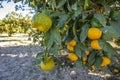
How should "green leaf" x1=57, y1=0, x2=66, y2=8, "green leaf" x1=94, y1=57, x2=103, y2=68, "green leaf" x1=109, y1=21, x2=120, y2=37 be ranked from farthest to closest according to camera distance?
"green leaf" x1=94, y1=57, x2=103, y2=68 < "green leaf" x1=57, y1=0, x2=66, y2=8 < "green leaf" x1=109, y1=21, x2=120, y2=37

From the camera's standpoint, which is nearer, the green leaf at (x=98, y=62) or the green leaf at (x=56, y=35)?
the green leaf at (x=56, y=35)

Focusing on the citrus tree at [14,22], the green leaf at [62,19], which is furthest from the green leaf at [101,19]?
the citrus tree at [14,22]

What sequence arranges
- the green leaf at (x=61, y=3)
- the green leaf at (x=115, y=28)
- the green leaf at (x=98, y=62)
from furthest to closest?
the green leaf at (x=98, y=62), the green leaf at (x=61, y=3), the green leaf at (x=115, y=28)

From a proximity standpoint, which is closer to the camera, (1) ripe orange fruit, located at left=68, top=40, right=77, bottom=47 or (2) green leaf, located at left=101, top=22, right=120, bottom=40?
(2) green leaf, located at left=101, top=22, right=120, bottom=40

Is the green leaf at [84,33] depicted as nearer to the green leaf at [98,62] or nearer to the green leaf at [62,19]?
the green leaf at [62,19]

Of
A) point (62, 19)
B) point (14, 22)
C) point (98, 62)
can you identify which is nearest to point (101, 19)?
point (62, 19)

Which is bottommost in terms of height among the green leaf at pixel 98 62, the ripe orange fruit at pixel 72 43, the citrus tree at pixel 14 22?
the citrus tree at pixel 14 22

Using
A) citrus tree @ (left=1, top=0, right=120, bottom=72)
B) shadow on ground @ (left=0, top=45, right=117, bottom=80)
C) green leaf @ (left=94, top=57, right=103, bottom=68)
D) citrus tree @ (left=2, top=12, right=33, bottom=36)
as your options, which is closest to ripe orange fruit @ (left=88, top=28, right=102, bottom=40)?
citrus tree @ (left=1, top=0, right=120, bottom=72)

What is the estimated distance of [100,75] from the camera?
16.4ft

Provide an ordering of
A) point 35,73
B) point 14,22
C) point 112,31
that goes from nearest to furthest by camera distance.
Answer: point 112,31 → point 35,73 → point 14,22

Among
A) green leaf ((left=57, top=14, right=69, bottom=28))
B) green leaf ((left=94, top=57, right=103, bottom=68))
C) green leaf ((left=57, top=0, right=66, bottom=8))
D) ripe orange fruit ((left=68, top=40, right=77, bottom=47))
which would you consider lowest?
green leaf ((left=94, top=57, right=103, bottom=68))

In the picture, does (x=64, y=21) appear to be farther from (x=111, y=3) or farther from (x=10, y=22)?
(x=10, y=22)

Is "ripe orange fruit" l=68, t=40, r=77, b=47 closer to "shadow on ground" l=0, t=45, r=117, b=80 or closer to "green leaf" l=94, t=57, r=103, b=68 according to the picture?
"green leaf" l=94, t=57, r=103, b=68

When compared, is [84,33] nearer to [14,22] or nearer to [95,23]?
[95,23]
